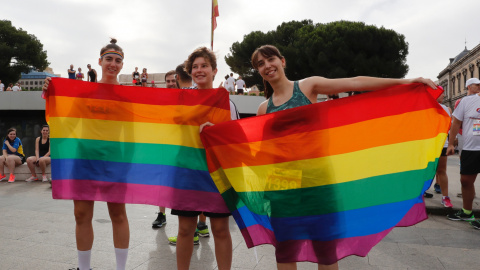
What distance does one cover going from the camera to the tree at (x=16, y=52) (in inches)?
1841

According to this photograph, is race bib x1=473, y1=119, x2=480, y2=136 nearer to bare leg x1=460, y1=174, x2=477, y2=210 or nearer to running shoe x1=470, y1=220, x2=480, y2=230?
bare leg x1=460, y1=174, x2=477, y2=210

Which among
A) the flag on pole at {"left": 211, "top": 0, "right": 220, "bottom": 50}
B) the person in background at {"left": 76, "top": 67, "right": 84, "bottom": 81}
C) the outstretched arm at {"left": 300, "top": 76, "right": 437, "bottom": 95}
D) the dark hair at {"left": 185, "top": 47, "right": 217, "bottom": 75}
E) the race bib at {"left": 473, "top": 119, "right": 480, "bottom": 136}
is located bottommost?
the race bib at {"left": 473, "top": 119, "right": 480, "bottom": 136}

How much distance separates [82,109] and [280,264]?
7.28ft

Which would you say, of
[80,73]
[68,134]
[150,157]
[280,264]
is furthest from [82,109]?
[80,73]

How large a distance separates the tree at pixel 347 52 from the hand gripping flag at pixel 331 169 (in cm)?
3322

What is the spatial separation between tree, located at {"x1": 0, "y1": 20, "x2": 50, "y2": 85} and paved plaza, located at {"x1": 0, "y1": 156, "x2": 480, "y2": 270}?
50512mm

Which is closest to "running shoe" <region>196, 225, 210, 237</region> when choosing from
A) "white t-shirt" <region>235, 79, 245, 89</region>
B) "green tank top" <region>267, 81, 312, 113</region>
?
"green tank top" <region>267, 81, 312, 113</region>

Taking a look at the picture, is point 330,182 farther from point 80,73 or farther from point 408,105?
point 80,73

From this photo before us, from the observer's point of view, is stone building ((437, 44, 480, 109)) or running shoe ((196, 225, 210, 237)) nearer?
running shoe ((196, 225, 210, 237))

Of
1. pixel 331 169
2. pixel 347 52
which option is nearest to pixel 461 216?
pixel 331 169

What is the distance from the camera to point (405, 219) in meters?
2.52

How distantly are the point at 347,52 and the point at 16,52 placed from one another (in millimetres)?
44043

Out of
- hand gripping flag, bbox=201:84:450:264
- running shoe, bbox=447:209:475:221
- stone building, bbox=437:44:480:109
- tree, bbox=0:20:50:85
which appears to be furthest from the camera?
stone building, bbox=437:44:480:109

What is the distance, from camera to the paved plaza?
139 inches
